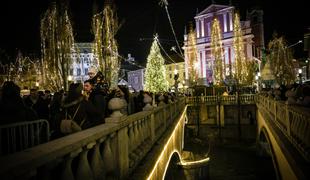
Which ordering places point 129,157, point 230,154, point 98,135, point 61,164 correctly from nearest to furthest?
point 61,164
point 98,135
point 129,157
point 230,154

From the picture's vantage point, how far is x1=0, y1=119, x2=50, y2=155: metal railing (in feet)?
14.5

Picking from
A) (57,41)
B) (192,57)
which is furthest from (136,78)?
(57,41)

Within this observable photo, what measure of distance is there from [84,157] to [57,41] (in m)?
26.1

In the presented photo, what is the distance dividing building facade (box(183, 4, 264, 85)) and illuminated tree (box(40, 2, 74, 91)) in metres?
33.4

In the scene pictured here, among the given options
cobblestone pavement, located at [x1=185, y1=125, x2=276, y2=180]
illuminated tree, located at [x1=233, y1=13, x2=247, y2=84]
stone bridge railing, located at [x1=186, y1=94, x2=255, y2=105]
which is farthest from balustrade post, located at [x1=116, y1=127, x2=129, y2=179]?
illuminated tree, located at [x1=233, y1=13, x2=247, y2=84]

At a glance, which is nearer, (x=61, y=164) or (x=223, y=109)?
(x=61, y=164)

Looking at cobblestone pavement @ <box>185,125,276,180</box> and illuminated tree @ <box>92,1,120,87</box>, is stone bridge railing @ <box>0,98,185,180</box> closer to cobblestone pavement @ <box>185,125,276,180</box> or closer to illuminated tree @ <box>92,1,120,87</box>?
cobblestone pavement @ <box>185,125,276,180</box>

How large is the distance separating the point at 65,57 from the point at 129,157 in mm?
24221

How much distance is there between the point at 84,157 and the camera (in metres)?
3.38

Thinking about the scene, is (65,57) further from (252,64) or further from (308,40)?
(252,64)

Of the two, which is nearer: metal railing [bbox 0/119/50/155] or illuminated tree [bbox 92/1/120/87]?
metal railing [bbox 0/119/50/155]

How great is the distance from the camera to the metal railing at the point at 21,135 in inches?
174

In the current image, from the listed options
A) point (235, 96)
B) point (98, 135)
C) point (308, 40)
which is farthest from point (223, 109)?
point (98, 135)

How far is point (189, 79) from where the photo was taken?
5941cm
